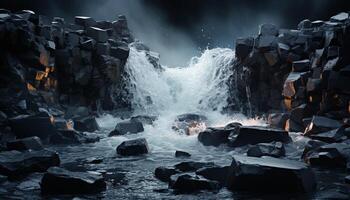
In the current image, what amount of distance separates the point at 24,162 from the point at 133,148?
3.77m

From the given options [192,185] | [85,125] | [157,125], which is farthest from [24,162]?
[157,125]

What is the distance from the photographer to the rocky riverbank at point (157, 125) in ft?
24.6

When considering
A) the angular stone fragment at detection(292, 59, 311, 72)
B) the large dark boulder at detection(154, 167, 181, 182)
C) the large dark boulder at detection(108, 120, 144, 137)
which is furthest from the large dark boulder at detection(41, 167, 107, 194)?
the angular stone fragment at detection(292, 59, 311, 72)

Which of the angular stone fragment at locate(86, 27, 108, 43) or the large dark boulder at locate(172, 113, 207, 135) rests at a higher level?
the angular stone fragment at locate(86, 27, 108, 43)

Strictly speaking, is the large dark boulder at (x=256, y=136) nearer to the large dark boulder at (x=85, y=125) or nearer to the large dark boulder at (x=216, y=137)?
the large dark boulder at (x=216, y=137)

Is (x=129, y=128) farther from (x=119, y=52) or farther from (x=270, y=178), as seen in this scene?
(x=270, y=178)

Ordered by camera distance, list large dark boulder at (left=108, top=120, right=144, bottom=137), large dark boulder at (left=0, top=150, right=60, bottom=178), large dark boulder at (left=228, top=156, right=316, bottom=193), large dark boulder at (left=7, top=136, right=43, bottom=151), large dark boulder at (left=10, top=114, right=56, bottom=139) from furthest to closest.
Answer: large dark boulder at (left=108, top=120, right=144, bottom=137), large dark boulder at (left=10, top=114, right=56, bottom=139), large dark boulder at (left=7, top=136, right=43, bottom=151), large dark boulder at (left=0, top=150, right=60, bottom=178), large dark boulder at (left=228, top=156, right=316, bottom=193)

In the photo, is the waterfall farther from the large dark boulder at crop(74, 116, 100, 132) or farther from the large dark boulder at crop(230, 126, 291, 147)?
the large dark boulder at crop(230, 126, 291, 147)

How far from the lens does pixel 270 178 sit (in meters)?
7.39

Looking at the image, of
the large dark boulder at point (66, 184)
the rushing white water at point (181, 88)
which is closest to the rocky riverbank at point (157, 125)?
the large dark boulder at point (66, 184)

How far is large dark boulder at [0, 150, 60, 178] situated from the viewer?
333 inches

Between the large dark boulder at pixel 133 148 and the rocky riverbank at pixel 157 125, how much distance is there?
0.04 metres

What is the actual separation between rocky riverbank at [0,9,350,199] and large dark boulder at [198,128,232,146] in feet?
0.13

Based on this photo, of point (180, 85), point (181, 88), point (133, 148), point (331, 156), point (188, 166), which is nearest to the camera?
point (188, 166)
